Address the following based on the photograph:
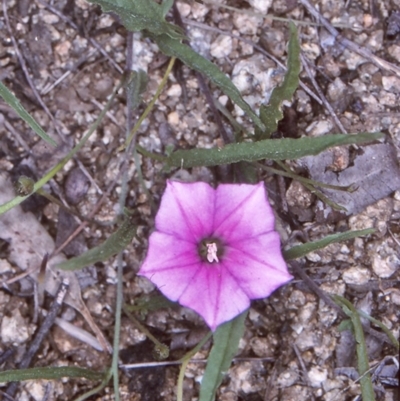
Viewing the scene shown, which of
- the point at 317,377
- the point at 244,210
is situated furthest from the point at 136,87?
the point at 317,377

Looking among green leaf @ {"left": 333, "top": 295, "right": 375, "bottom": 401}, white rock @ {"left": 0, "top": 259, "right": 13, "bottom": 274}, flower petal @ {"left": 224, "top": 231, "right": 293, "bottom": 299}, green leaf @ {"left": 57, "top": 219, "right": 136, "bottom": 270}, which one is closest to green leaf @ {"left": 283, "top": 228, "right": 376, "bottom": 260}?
flower petal @ {"left": 224, "top": 231, "right": 293, "bottom": 299}

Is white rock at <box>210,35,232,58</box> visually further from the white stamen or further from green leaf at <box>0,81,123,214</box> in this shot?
the white stamen

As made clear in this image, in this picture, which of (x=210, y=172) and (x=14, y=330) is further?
(x=210, y=172)

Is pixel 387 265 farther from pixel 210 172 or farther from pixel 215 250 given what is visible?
pixel 210 172

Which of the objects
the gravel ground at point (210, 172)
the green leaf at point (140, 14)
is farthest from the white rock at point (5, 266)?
the green leaf at point (140, 14)

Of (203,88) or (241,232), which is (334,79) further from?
(241,232)

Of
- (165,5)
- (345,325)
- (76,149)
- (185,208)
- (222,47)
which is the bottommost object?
(345,325)
